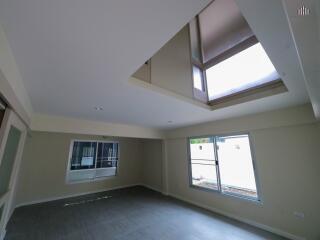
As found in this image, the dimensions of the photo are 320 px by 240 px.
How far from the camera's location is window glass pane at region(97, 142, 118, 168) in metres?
6.00

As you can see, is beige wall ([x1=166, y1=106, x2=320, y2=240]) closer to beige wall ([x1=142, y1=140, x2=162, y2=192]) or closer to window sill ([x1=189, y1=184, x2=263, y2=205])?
window sill ([x1=189, y1=184, x2=263, y2=205])

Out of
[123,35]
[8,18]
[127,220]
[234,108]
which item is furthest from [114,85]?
[127,220]

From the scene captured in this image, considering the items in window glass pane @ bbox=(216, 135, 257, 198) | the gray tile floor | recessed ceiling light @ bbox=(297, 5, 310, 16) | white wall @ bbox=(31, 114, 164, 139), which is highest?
white wall @ bbox=(31, 114, 164, 139)

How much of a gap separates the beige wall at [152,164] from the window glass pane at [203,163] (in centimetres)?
180

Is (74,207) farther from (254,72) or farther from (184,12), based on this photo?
(254,72)

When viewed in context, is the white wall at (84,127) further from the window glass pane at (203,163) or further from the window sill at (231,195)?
the window sill at (231,195)

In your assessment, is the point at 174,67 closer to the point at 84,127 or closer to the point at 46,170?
the point at 84,127

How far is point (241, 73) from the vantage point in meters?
2.88

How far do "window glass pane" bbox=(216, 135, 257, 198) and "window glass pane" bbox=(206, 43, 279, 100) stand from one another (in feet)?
4.82

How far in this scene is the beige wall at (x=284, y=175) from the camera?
2596 millimetres

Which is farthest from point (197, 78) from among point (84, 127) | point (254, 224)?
point (254, 224)

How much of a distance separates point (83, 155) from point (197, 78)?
5.16 metres

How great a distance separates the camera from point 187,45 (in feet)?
11.1

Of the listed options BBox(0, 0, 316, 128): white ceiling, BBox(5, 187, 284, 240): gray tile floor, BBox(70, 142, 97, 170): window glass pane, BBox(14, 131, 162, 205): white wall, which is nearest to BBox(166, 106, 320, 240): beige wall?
BBox(5, 187, 284, 240): gray tile floor
